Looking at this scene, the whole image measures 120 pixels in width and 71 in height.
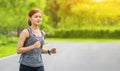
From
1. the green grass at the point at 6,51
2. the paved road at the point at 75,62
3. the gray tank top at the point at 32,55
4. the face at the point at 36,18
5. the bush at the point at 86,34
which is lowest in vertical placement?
the bush at the point at 86,34

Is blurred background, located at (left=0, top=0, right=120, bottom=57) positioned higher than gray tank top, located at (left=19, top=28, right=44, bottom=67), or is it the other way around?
gray tank top, located at (left=19, top=28, right=44, bottom=67)

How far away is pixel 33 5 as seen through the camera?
35.1 meters

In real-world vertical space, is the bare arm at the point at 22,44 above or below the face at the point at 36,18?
below

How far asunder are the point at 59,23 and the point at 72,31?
46.5 ft

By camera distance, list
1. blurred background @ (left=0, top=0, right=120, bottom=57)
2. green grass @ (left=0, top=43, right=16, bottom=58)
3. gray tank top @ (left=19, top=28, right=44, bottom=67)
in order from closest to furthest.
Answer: gray tank top @ (left=19, top=28, right=44, bottom=67), green grass @ (left=0, top=43, right=16, bottom=58), blurred background @ (left=0, top=0, right=120, bottom=57)

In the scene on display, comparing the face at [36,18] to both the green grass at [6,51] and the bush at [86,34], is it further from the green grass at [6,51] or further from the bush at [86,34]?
the bush at [86,34]

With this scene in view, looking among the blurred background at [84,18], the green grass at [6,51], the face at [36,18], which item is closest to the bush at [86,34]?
the blurred background at [84,18]

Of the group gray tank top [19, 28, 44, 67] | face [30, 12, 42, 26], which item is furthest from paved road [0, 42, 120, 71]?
face [30, 12, 42, 26]

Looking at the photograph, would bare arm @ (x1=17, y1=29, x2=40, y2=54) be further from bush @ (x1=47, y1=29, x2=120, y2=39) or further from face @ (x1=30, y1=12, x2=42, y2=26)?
bush @ (x1=47, y1=29, x2=120, y2=39)

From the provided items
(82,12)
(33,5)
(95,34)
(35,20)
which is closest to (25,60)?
(35,20)

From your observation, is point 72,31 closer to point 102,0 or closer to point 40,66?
A: point 102,0

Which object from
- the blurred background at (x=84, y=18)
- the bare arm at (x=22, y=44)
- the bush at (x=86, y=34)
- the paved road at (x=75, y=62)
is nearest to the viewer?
the bare arm at (x=22, y=44)

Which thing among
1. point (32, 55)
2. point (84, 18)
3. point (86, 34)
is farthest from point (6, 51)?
point (84, 18)

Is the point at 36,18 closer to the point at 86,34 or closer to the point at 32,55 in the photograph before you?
the point at 32,55
